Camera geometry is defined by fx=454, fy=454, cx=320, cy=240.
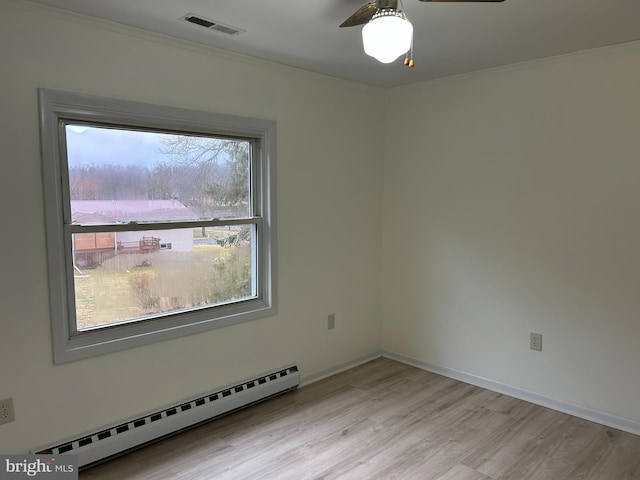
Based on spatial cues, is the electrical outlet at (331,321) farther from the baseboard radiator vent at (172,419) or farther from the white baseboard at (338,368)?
the baseboard radiator vent at (172,419)

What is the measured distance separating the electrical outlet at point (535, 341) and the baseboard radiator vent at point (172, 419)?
173 cm

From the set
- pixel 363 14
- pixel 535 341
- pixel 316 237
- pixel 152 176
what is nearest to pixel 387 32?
pixel 363 14

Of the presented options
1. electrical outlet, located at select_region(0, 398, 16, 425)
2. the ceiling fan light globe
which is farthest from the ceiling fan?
electrical outlet, located at select_region(0, 398, 16, 425)

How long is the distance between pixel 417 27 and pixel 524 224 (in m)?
1.62

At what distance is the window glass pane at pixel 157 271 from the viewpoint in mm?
2537

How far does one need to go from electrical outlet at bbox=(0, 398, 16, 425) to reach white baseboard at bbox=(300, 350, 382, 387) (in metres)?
1.93

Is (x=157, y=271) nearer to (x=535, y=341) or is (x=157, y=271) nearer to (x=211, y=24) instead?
(x=211, y=24)

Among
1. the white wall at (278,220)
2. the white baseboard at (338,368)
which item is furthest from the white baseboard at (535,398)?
the white wall at (278,220)

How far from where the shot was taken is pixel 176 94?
2734mm

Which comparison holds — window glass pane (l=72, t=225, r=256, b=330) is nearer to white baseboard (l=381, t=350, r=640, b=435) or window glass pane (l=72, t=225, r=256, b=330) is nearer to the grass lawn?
the grass lawn

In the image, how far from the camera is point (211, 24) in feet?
8.13

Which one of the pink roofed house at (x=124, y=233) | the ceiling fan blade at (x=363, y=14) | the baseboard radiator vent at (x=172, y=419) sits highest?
the ceiling fan blade at (x=363, y=14)

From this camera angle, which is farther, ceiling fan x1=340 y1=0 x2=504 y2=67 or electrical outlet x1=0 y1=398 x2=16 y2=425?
electrical outlet x1=0 y1=398 x2=16 y2=425

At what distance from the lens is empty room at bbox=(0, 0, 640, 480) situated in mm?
2295
